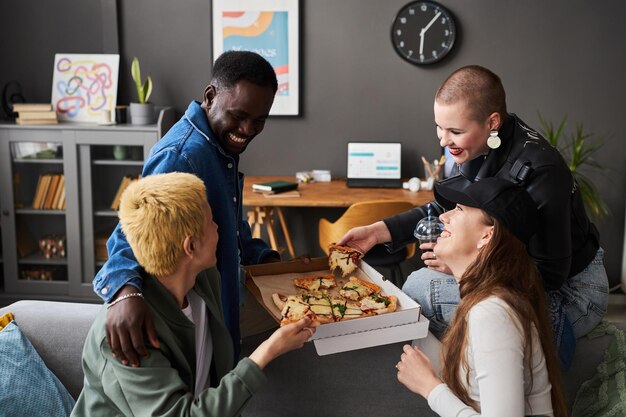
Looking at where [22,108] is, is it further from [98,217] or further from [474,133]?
[474,133]

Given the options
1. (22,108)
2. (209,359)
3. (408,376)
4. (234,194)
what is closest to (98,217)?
(22,108)

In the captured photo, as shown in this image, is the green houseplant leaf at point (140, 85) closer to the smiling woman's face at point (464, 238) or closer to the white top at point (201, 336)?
the white top at point (201, 336)

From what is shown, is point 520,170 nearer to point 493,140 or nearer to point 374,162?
point 493,140

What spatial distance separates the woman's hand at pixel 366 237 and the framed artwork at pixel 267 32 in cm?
236

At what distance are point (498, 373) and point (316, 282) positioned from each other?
74 cm

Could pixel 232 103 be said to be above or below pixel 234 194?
above

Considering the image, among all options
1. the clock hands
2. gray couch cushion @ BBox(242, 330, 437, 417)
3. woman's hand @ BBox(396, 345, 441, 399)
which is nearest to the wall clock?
the clock hands

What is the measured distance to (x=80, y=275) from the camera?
450 cm

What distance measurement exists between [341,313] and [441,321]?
13.4 inches

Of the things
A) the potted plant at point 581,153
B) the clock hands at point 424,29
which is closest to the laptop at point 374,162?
the clock hands at point 424,29

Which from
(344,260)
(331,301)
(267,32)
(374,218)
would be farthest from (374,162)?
(331,301)

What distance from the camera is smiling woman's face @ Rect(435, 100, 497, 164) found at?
2.04 metres

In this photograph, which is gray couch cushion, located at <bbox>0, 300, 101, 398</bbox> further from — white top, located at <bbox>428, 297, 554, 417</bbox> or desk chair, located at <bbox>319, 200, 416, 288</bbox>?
desk chair, located at <bbox>319, 200, 416, 288</bbox>

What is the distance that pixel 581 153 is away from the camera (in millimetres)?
4363
